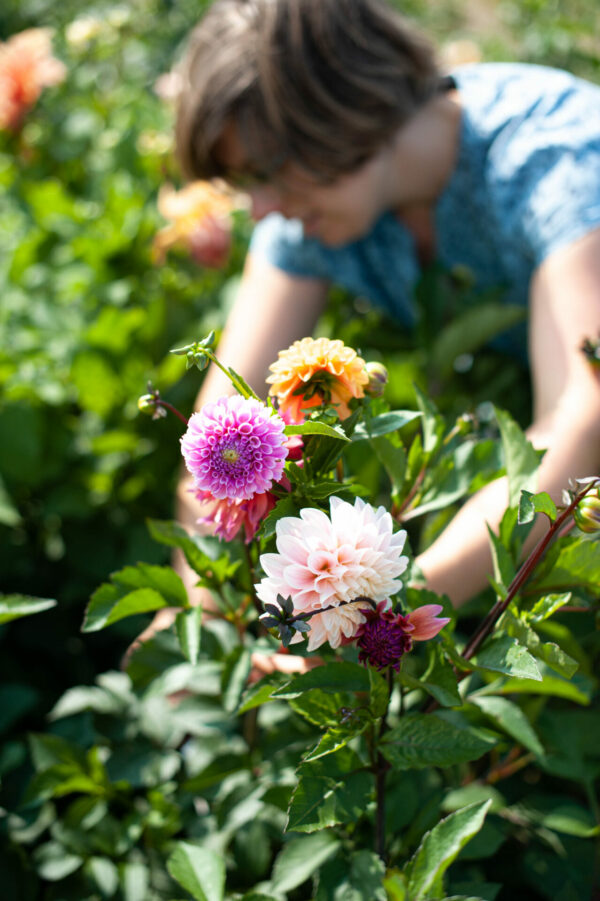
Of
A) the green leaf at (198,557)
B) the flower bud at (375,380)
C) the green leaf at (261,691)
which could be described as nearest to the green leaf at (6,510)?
the green leaf at (198,557)

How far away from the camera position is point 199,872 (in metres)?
0.71

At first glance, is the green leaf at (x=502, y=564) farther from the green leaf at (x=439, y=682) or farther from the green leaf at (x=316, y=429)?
the green leaf at (x=316, y=429)

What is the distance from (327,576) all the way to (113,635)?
1.12 metres

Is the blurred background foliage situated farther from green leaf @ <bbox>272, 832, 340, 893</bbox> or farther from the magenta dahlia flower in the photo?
the magenta dahlia flower

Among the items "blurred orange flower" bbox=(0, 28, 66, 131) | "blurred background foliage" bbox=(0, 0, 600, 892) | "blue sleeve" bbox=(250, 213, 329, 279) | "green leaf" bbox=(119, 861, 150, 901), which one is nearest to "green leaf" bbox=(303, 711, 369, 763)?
"green leaf" bbox=(119, 861, 150, 901)

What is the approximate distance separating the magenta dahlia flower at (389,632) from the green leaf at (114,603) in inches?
9.3

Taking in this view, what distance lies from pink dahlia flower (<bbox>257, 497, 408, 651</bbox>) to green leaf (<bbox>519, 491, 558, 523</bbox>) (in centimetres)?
9

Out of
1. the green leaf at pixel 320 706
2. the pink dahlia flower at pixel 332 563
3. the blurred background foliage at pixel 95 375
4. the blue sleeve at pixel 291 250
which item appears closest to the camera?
the pink dahlia flower at pixel 332 563

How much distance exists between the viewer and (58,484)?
1451mm

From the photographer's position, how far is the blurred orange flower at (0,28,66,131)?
183 cm

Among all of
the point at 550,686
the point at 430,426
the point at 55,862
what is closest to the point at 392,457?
the point at 430,426

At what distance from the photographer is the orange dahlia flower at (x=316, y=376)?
58 centimetres

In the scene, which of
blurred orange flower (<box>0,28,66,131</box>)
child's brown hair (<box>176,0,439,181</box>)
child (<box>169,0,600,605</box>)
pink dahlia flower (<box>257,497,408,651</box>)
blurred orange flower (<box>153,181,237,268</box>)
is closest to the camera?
pink dahlia flower (<box>257,497,408,651</box>)

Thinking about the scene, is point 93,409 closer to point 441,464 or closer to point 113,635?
point 113,635
